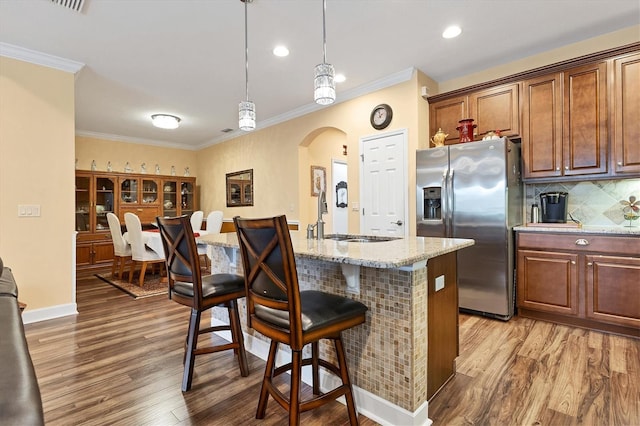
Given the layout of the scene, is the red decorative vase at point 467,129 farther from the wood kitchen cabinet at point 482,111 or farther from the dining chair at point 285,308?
the dining chair at point 285,308

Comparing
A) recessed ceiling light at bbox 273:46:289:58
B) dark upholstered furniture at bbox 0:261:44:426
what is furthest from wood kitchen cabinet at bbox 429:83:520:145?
dark upholstered furniture at bbox 0:261:44:426

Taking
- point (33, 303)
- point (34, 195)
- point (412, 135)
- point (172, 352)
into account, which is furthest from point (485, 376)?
point (34, 195)

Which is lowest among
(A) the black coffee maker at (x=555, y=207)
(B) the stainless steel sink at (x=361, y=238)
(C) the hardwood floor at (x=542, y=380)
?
(C) the hardwood floor at (x=542, y=380)

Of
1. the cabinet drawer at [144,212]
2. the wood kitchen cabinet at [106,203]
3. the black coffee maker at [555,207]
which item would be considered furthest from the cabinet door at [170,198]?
the black coffee maker at [555,207]

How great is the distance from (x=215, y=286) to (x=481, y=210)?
255cm

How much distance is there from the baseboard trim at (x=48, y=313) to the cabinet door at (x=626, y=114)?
17.8 ft

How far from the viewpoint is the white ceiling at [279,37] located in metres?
2.58

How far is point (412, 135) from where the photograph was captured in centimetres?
374

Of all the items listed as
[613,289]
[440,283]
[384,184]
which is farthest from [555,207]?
[440,283]

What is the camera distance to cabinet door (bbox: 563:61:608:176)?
286 cm

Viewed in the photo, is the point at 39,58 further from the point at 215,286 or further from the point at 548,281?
the point at 548,281

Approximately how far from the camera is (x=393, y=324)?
1.59m

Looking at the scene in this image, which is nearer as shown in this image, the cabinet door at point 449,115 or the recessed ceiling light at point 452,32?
the recessed ceiling light at point 452,32

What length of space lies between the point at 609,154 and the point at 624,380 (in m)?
1.88
